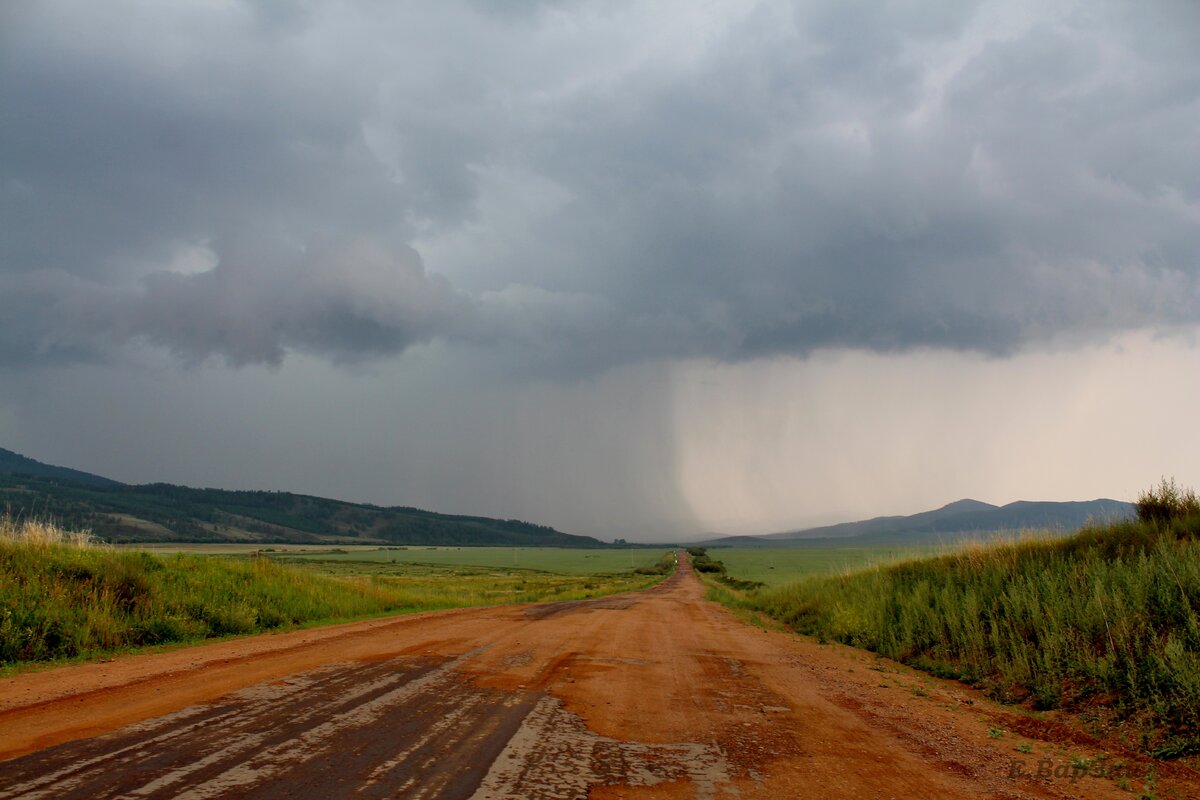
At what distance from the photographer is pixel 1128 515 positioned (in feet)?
51.8

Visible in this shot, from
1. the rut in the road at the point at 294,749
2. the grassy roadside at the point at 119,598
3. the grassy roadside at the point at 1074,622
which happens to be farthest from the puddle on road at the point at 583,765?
the grassy roadside at the point at 119,598

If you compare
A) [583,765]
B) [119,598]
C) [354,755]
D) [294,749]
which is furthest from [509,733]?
[119,598]

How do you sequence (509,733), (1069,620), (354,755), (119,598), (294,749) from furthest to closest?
1. (119,598)
2. (1069,620)
3. (509,733)
4. (294,749)
5. (354,755)

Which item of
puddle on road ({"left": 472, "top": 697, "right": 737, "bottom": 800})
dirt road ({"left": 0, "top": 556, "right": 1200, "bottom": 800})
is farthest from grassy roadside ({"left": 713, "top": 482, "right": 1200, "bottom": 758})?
puddle on road ({"left": 472, "top": 697, "right": 737, "bottom": 800})

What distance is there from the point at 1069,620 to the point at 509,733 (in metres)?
9.73

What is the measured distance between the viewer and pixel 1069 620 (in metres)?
10.6

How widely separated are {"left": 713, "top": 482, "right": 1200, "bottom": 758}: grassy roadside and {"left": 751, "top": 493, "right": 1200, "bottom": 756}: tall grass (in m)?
0.02

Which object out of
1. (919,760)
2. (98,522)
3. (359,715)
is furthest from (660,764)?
(98,522)

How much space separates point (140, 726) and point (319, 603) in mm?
14772

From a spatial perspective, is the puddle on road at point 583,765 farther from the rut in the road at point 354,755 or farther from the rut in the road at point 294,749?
the rut in the road at point 294,749

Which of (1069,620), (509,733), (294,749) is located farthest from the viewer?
(1069,620)

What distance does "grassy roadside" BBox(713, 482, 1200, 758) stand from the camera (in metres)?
8.09

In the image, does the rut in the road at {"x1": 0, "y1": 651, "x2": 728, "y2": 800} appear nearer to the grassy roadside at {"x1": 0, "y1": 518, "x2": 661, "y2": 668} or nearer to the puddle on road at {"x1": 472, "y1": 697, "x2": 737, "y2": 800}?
the puddle on road at {"x1": 472, "y1": 697, "x2": 737, "y2": 800}

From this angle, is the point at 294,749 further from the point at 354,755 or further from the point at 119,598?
the point at 119,598
